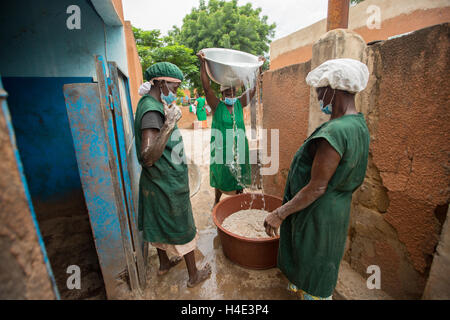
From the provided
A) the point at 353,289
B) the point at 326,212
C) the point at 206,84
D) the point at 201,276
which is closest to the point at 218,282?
the point at 201,276

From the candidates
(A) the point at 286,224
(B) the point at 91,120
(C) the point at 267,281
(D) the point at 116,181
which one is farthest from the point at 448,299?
(B) the point at 91,120

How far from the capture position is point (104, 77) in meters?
1.48

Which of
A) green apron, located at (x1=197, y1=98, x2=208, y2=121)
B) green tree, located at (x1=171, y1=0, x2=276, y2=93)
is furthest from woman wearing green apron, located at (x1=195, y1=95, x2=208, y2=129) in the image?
Answer: green tree, located at (x1=171, y1=0, x2=276, y2=93)

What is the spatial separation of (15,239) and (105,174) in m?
1.14

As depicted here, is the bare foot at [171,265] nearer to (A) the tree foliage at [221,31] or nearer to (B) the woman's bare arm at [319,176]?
(B) the woman's bare arm at [319,176]

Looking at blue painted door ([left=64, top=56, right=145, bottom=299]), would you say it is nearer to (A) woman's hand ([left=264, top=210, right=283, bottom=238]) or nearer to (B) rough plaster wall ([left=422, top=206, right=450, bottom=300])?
(A) woman's hand ([left=264, top=210, right=283, bottom=238])

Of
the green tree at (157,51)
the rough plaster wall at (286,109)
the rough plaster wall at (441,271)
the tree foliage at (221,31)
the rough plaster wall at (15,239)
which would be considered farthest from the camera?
the tree foliage at (221,31)

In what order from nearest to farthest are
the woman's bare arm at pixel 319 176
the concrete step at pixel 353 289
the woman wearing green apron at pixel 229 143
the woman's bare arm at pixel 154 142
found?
1. the woman's bare arm at pixel 319 176
2. the woman's bare arm at pixel 154 142
3. the concrete step at pixel 353 289
4. the woman wearing green apron at pixel 229 143

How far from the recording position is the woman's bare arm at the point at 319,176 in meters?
1.16

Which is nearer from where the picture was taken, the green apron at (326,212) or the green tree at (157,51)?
the green apron at (326,212)

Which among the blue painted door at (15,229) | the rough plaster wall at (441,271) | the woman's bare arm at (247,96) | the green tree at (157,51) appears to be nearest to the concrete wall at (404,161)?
the rough plaster wall at (441,271)

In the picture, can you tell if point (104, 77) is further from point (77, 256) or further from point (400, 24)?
point (400, 24)

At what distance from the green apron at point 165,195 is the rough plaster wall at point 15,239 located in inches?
46.1

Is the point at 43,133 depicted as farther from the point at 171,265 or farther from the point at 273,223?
the point at 273,223
